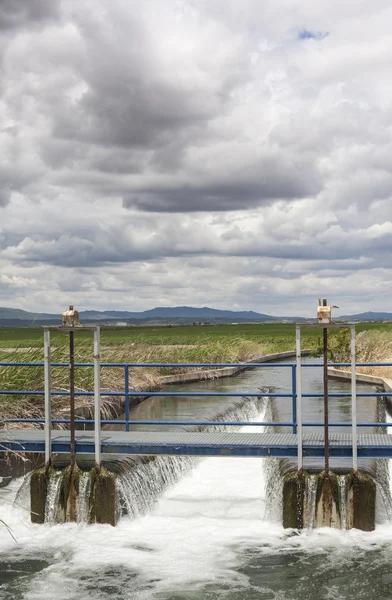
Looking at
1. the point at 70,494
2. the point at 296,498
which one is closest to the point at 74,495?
the point at 70,494

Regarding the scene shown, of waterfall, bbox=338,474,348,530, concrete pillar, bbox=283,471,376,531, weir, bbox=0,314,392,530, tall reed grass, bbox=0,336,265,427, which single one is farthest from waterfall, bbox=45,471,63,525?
waterfall, bbox=338,474,348,530

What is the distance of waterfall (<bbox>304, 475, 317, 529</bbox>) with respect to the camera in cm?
886

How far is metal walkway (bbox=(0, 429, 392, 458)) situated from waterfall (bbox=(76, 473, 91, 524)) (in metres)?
0.50

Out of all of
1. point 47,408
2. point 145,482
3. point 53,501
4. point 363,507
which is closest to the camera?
point 363,507

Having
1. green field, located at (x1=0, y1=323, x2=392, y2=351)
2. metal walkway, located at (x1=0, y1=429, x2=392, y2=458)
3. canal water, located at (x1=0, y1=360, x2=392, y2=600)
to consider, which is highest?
green field, located at (x1=0, y1=323, x2=392, y2=351)

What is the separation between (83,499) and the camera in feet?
30.4

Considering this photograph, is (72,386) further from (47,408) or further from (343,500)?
(343,500)

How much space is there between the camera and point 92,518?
9.23m

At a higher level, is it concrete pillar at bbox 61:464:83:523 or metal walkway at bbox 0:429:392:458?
metal walkway at bbox 0:429:392:458

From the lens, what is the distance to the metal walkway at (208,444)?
9320 mm

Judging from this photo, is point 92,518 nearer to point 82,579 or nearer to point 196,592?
point 82,579

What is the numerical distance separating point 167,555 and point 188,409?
10135 mm

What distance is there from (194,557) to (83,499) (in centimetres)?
182

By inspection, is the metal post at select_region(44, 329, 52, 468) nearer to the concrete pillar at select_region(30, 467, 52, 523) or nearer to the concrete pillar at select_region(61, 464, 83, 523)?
the concrete pillar at select_region(30, 467, 52, 523)
